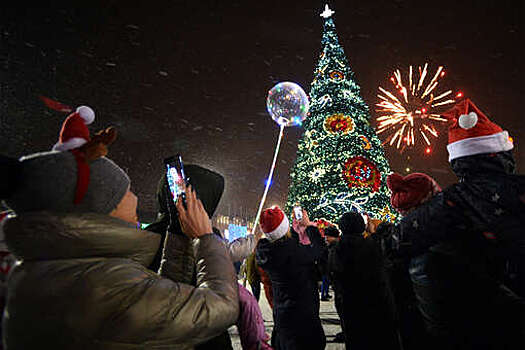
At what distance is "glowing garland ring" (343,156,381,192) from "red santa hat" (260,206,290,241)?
36.8ft

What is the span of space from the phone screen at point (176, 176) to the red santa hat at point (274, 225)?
2453 mm

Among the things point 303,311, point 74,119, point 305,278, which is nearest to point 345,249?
point 305,278

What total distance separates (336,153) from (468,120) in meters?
13.1

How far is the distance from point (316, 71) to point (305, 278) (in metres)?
14.4

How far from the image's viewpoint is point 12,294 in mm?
998

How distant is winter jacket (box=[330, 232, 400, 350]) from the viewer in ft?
11.6

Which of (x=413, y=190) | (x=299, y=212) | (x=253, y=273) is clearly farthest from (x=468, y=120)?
(x=253, y=273)

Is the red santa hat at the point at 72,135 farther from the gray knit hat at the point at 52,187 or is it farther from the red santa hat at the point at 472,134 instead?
the red santa hat at the point at 472,134

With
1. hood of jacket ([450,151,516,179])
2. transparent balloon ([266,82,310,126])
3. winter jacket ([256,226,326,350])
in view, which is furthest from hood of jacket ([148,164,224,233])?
transparent balloon ([266,82,310,126])

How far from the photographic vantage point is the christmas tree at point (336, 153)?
14250 millimetres

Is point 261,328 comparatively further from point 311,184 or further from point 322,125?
point 322,125

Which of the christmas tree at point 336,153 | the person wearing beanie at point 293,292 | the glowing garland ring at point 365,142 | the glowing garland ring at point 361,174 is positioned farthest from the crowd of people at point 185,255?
the glowing garland ring at point 365,142

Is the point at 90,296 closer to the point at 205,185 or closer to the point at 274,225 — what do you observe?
the point at 205,185

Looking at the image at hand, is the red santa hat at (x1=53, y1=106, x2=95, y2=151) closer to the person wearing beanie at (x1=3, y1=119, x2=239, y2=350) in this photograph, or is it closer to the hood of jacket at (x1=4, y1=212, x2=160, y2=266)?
the person wearing beanie at (x1=3, y1=119, x2=239, y2=350)
